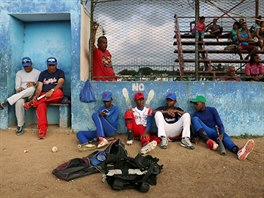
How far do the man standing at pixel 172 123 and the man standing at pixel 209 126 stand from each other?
0.24m

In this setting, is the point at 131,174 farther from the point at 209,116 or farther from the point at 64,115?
the point at 64,115

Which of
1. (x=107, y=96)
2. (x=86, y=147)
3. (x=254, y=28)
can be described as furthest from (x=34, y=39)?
(x=254, y=28)

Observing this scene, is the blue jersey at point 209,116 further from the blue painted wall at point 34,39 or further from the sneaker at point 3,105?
the sneaker at point 3,105

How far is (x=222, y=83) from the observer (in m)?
5.75

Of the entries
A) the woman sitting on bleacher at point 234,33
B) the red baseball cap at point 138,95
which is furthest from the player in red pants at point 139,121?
the woman sitting on bleacher at point 234,33

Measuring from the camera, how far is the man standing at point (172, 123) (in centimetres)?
498

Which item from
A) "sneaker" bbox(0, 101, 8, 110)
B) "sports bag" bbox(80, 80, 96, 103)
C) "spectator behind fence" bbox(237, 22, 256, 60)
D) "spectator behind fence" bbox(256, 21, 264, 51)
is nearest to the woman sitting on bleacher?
"spectator behind fence" bbox(237, 22, 256, 60)

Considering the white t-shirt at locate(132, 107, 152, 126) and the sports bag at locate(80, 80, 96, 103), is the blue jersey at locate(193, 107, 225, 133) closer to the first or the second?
the white t-shirt at locate(132, 107, 152, 126)

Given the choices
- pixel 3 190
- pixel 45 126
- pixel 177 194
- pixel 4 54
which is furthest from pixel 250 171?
pixel 4 54

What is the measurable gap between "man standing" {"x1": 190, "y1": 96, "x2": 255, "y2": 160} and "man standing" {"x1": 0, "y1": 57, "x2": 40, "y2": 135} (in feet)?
11.1

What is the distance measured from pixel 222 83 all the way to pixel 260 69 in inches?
62.1

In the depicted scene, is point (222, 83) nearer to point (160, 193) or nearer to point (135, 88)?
point (135, 88)

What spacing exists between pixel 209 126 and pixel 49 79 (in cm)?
341

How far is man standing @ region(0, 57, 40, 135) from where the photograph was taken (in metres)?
5.86
